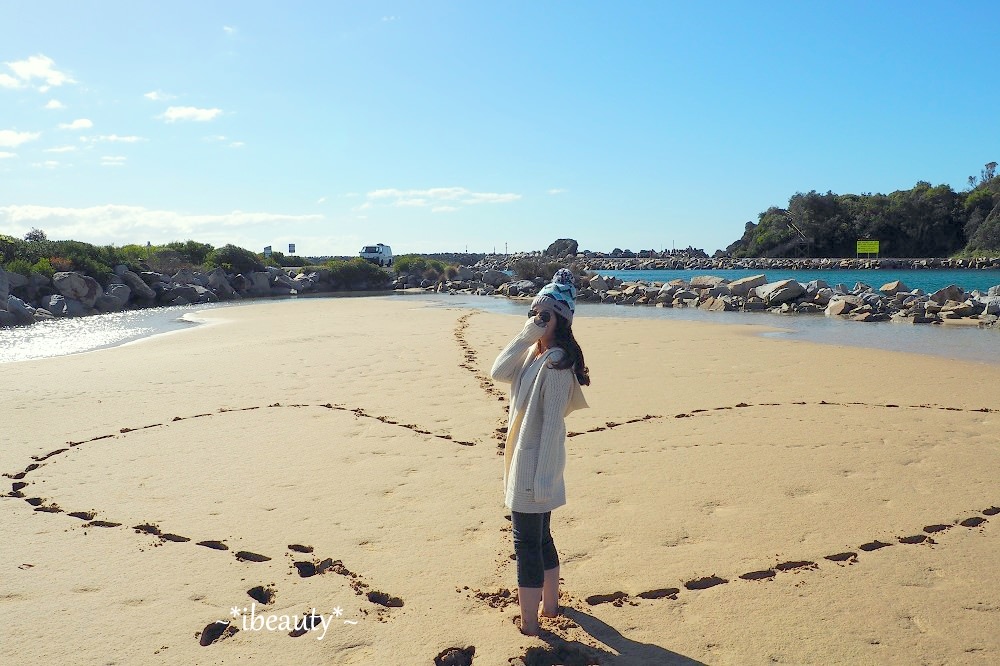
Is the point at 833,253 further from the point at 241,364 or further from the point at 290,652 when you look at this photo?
the point at 290,652

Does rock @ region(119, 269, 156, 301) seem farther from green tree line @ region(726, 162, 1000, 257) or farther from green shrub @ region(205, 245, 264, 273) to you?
green tree line @ region(726, 162, 1000, 257)

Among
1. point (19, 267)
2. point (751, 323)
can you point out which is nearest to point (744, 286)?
point (751, 323)

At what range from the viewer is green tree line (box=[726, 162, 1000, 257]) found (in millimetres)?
73812

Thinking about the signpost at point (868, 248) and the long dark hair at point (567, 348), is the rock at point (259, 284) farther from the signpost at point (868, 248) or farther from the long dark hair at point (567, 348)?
the signpost at point (868, 248)

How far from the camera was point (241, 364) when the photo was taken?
11.2 meters

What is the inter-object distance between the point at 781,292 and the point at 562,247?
8513 centimetres

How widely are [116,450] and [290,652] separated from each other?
13.8ft

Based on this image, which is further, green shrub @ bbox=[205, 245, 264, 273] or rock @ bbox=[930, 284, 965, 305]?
green shrub @ bbox=[205, 245, 264, 273]

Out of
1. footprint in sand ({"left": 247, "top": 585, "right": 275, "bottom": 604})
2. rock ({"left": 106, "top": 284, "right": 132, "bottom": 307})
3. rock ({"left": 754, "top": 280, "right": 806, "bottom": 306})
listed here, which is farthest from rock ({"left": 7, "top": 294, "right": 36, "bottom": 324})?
rock ({"left": 754, "top": 280, "right": 806, "bottom": 306})

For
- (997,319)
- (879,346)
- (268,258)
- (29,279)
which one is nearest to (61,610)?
(879,346)

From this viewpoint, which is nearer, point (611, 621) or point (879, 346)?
point (611, 621)

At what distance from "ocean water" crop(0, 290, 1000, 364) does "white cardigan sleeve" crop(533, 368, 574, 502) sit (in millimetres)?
10227

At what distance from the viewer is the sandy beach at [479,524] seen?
3305 mm

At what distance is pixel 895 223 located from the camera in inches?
3152
